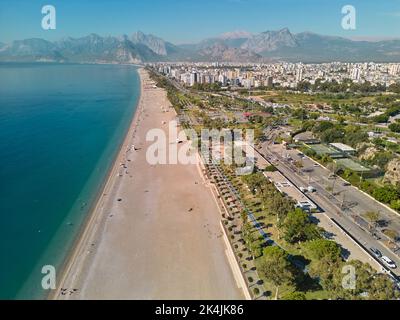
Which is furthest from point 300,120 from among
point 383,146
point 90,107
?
point 90,107

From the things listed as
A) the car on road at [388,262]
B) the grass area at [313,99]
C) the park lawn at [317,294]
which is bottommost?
the park lawn at [317,294]

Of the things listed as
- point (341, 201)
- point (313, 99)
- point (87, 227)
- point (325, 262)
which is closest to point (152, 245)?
point (87, 227)

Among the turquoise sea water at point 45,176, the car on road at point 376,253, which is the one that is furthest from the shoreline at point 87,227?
the car on road at point 376,253

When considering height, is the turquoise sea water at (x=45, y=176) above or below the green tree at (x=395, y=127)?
below

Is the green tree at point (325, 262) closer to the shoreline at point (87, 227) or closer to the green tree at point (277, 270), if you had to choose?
the green tree at point (277, 270)

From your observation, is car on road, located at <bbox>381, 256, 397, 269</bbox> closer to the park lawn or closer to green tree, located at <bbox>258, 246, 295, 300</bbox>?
the park lawn

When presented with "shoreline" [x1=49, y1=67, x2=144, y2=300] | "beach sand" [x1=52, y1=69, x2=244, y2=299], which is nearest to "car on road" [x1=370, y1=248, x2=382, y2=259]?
"beach sand" [x1=52, y1=69, x2=244, y2=299]
